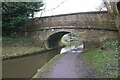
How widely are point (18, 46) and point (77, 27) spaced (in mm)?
5307

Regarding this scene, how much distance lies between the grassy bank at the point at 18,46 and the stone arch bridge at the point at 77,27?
102 centimetres

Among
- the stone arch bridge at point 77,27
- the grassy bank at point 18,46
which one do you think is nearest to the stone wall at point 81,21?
the stone arch bridge at point 77,27

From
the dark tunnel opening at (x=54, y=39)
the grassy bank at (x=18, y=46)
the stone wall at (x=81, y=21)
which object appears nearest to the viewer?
the stone wall at (x=81, y=21)

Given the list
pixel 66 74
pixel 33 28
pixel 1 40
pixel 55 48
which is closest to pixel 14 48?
pixel 1 40

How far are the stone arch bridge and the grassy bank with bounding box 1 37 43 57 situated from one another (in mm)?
1017

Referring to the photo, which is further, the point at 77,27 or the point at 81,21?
the point at 77,27

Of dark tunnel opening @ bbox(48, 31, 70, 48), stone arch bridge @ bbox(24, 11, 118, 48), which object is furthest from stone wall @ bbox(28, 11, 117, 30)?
dark tunnel opening @ bbox(48, 31, 70, 48)

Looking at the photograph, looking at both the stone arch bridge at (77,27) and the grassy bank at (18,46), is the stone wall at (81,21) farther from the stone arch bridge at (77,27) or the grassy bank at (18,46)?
the grassy bank at (18,46)

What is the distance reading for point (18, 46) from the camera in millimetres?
20969

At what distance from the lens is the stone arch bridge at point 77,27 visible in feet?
60.6

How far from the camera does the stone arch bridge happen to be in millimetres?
18469

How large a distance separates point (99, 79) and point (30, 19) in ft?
53.0

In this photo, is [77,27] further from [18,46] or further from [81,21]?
[18,46]

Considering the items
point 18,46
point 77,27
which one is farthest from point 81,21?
point 18,46
